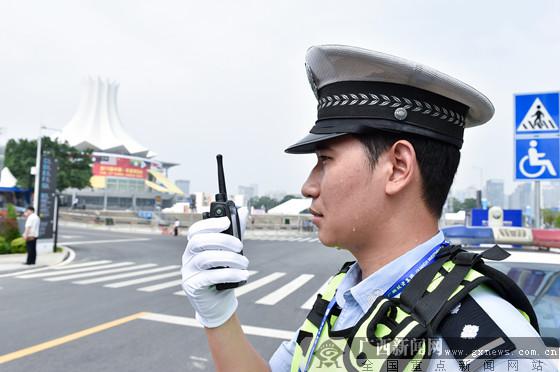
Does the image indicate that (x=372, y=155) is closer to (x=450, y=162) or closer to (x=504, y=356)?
(x=450, y=162)

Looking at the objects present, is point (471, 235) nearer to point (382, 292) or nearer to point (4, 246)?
point (382, 292)

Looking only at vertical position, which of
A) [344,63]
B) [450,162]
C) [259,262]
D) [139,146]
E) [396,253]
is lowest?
[259,262]

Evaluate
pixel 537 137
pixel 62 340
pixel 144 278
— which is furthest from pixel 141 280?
pixel 537 137

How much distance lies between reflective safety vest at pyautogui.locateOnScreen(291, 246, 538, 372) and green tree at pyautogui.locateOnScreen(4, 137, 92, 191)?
36.3m

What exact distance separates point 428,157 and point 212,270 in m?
0.72

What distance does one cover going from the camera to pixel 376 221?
3.55 feet

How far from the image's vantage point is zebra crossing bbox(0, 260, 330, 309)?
8188 millimetres

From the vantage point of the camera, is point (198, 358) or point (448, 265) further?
point (198, 358)

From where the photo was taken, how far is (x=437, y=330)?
87 cm

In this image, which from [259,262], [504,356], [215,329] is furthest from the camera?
[259,262]

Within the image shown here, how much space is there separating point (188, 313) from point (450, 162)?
5.82 meters

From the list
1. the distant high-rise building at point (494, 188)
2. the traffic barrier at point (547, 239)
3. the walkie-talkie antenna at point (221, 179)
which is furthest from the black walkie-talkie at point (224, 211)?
the distant high-rise building at point (494, 188)

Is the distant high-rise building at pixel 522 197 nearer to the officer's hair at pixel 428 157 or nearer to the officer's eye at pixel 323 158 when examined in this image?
the officer's hair at pixel 428 157

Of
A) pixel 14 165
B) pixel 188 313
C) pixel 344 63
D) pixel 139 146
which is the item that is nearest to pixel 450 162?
pixel 344 63
